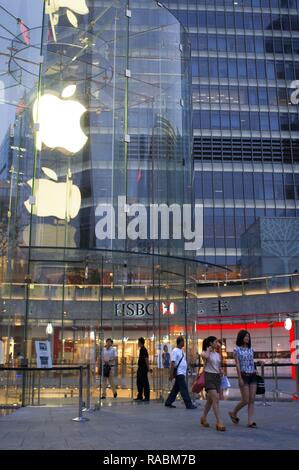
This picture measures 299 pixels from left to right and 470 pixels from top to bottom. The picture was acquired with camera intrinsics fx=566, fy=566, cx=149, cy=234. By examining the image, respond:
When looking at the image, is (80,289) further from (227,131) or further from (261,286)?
(227,131)

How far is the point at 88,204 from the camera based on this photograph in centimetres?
1523

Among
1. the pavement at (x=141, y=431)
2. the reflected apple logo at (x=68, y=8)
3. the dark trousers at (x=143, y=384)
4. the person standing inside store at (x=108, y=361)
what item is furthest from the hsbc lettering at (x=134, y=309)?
the reflected apple logo at (x=68, y=8)

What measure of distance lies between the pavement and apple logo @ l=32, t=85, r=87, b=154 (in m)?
6.93

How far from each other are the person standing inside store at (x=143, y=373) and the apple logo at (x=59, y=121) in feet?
18.6

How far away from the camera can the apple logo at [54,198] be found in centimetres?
1476

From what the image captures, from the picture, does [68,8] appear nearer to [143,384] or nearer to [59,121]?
[59,121]

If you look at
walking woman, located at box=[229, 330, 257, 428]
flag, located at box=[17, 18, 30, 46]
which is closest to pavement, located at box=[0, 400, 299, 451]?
walking woman, located at box=[229, 330, 257, 428]

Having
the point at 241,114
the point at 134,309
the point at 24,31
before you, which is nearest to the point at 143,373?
the point at 134,309

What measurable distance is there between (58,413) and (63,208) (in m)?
5.49

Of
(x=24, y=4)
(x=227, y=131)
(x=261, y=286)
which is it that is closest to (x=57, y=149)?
(x=24, y=4)

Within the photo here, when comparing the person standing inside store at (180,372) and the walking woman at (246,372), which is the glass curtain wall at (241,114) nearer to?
the person standing inside store at (180,372)

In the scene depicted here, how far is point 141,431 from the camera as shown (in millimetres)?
8852

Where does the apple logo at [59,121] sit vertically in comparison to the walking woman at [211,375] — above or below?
above

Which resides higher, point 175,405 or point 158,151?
point 158,151
